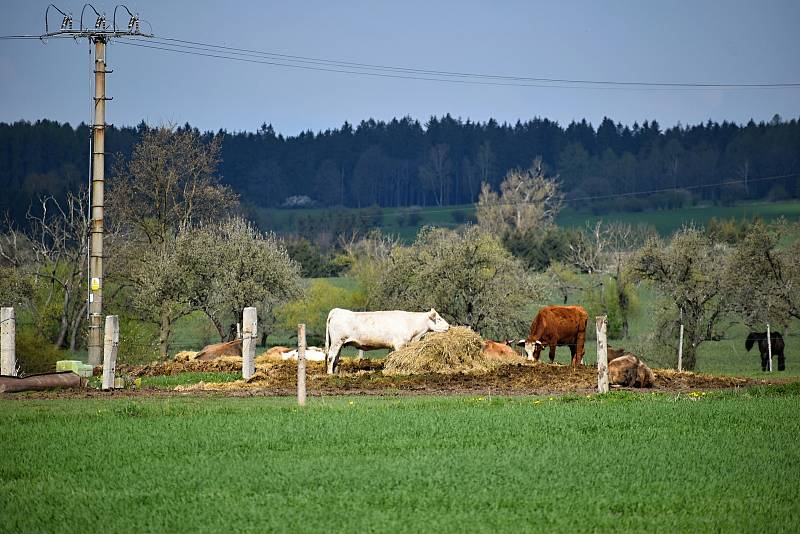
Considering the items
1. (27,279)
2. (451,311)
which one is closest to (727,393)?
(451,311)

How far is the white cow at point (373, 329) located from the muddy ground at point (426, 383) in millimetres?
1041

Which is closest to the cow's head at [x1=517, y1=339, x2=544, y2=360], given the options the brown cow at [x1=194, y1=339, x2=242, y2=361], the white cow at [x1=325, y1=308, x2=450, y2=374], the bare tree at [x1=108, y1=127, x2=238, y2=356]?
the white cow at [x1=325, y1=308, x2=450, y2=374]

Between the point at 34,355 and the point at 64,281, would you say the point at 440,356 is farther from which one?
the point at 64,281

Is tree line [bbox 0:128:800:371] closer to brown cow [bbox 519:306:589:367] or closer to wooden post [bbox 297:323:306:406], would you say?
brown cow [bbox 519:306:589:367]

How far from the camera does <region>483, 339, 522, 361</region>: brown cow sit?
105 feet

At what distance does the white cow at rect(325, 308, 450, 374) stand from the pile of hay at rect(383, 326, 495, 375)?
114 centimetres

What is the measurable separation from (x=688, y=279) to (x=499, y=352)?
16.5 metres

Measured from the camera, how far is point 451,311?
52.4m

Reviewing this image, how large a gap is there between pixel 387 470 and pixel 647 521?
3806 millimetres

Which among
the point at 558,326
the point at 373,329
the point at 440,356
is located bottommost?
the point at 440,356

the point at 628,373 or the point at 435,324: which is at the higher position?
the point at 435,324

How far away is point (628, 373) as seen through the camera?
26484 millimetres

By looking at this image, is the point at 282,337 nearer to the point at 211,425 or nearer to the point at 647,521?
the point at 211,425

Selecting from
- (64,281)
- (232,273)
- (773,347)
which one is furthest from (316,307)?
(773,347)
